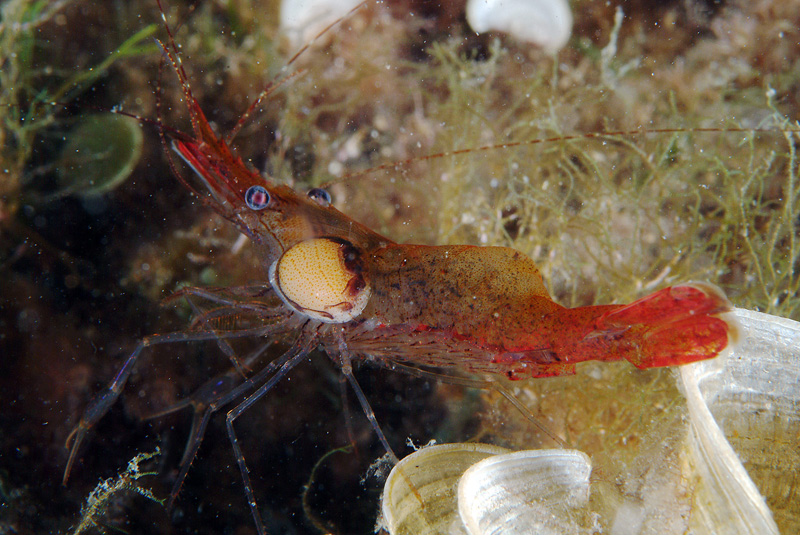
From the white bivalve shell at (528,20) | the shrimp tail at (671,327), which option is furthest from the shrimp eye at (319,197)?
the white bivalve shell at (528,20)

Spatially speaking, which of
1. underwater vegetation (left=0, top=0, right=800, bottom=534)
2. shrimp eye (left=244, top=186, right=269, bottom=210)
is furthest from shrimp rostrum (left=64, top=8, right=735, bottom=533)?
underwater vegetation (left=0, top=0, right=800, bottom=534)

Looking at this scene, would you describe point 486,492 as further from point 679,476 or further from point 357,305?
point 357,305

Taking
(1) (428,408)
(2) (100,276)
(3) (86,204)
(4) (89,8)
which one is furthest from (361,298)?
(4) (89,8)

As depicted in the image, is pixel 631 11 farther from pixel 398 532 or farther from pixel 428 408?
pixel 398 532

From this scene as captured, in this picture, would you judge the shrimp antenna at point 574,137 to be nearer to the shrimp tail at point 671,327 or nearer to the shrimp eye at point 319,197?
the shrimp eye at point 319,197

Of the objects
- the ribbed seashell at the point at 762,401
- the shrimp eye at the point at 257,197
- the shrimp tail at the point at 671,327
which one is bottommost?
the ribbed seashell at the point at 762,401

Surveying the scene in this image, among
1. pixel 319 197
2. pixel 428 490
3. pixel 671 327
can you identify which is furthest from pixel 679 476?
pixel 319 197
